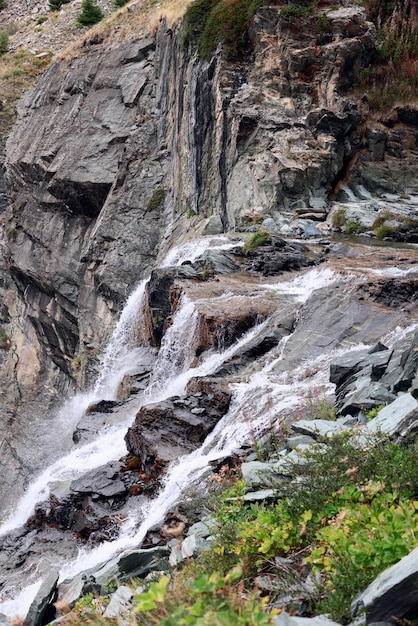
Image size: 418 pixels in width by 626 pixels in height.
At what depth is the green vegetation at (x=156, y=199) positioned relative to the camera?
24969mm

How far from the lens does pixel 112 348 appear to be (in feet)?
61.6

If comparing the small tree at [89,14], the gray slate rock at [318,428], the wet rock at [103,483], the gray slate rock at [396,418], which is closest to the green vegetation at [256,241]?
the wet rock at [103,483]

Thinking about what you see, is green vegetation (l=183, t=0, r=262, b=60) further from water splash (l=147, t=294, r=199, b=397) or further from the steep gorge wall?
water splash (l=147, t=294, r=199, b=397)

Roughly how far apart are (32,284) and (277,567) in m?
27.4

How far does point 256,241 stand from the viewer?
1623 cm

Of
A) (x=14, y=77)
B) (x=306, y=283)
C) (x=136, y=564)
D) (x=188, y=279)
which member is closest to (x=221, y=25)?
(x=188, y=279)

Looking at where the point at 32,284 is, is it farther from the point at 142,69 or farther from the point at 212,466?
the point at 212,466

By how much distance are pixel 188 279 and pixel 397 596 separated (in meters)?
12.7

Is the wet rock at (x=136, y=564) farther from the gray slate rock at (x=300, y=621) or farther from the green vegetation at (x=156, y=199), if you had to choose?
the green vegetation at (x=156, y=199)

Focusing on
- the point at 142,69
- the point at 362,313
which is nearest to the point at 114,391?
the point at 362,313

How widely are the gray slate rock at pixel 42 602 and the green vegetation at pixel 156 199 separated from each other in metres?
20.0

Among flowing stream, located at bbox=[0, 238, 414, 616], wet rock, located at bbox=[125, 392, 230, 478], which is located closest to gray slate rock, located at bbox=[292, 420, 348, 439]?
flowing stream, located at bbox=[0, 238, 414, 616]

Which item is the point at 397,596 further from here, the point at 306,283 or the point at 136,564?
the point at 306,283

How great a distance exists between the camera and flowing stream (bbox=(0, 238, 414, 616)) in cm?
802
